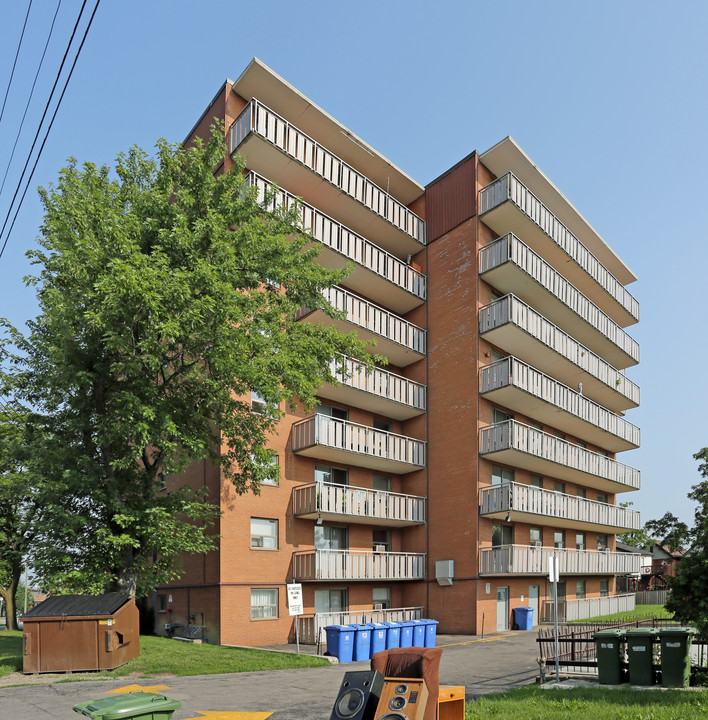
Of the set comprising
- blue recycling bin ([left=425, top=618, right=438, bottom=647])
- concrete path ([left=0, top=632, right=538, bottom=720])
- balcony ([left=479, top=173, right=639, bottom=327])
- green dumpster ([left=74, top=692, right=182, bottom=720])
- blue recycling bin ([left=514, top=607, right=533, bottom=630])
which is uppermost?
balcony ([left=479, top=173, right=639, bottom=327])

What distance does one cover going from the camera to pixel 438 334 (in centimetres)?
3089

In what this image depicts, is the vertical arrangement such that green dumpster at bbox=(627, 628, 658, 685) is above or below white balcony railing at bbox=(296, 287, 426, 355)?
below

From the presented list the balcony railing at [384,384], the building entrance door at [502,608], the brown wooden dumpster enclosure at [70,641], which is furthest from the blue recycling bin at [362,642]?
the building entrance door at [502,608]

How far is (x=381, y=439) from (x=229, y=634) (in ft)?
30.9

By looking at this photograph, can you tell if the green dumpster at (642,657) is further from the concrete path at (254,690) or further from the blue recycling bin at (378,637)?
the blue recycling bin at (378,637)

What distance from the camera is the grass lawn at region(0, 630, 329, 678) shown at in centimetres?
1688

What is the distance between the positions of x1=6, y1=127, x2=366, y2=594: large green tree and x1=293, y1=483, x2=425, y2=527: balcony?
3.76 metres

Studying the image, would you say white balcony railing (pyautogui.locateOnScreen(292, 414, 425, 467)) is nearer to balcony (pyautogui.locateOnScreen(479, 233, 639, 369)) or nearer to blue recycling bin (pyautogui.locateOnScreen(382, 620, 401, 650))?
blue recycling bin (pyautogui.locateOnScreen(382, 620, 401, 650))

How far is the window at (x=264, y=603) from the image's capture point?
23750 mm

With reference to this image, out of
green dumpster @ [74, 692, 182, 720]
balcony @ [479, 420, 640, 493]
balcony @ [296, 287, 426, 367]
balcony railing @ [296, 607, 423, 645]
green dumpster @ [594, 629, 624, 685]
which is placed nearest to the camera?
green dumpster @ [74, 692, 182, 720]

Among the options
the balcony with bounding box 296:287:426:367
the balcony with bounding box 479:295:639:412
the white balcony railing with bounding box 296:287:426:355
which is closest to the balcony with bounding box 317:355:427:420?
the balcony with bounding box 296:287:426:367

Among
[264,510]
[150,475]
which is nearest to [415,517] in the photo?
[264,510]

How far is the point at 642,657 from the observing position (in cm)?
1392

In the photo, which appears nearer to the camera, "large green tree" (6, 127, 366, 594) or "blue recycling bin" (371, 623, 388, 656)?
"large green tree" (6, 127, 366, 594)
